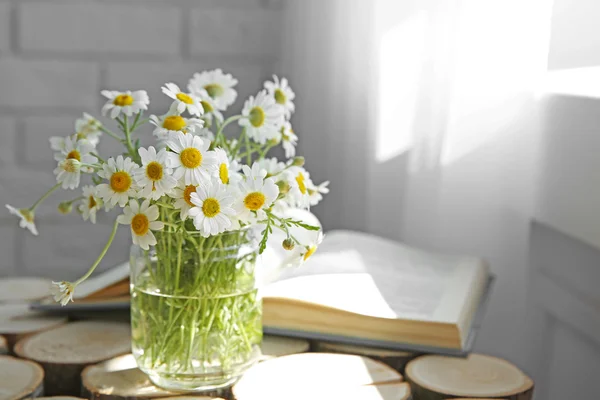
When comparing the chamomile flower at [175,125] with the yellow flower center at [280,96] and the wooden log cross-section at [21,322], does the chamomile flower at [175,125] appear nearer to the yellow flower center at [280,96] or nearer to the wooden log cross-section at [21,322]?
the yellow flower center at [280,96]

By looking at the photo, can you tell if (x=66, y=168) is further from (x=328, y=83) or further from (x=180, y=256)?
(x=328, y=83)

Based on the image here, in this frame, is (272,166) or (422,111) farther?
(422,111)

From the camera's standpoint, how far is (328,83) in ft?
4.04

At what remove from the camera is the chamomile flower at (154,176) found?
0.60 meters

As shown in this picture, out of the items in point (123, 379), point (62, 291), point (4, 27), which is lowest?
point (123, 379)

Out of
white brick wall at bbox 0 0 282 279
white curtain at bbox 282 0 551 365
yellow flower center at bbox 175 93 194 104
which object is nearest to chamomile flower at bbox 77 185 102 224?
yellow flower center at bbox 175 93 194 104

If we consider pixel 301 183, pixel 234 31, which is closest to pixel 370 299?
pixel 301 183

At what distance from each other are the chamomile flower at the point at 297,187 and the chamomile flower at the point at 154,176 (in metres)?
0.11

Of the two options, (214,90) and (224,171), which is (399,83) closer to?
(214,90)

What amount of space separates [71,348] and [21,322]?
Answer: 106 mm

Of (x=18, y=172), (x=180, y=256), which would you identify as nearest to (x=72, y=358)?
(x=180, y=256)

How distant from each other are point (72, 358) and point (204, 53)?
30.7 inches

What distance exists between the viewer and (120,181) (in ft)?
2.00

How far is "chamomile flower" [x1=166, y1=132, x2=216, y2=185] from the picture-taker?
1.96 feet
